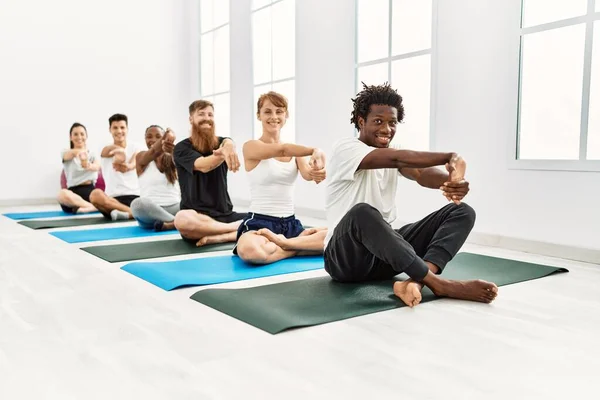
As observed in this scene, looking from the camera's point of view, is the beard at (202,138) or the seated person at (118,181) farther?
the seated person at (118,181)

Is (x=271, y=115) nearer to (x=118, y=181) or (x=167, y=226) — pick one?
(x=167, y=226)

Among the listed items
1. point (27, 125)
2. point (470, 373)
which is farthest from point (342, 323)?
point (27, 125)

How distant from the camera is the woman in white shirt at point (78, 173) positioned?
595 cm

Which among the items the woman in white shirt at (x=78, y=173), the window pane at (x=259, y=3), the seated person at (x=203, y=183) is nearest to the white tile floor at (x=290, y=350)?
the seated person at (x=203, y=183)

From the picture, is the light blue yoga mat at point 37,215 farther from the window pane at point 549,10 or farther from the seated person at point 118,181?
the window pane at point 549,10

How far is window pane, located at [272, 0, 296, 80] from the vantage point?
6.00 m

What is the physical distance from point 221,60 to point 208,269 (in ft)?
16.4

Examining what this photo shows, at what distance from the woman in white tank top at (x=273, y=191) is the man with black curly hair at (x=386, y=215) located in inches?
25.5

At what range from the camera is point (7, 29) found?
22.9 ft

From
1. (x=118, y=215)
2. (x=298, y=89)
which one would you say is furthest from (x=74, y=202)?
(x=298, y=89)

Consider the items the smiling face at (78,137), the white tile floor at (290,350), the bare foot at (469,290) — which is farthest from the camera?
the smiling face at (78,137)

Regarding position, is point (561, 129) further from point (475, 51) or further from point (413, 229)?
point (413, 229)

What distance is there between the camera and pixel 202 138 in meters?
3.84

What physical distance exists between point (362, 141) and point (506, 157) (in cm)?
159
